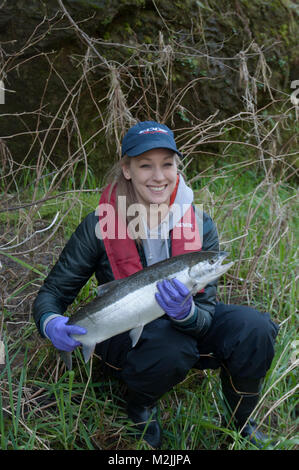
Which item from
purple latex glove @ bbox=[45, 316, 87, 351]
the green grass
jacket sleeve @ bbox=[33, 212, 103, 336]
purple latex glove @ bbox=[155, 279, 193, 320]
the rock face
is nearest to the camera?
purple latex glove @ bbox=[155, 279, 193, 320]

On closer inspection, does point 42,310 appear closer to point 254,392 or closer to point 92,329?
point 92,329

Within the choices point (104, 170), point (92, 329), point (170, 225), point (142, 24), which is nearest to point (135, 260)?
point (170, 225)

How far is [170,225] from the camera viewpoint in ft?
7.62

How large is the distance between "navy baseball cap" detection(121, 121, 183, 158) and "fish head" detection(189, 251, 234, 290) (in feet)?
2.01

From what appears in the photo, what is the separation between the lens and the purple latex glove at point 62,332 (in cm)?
207

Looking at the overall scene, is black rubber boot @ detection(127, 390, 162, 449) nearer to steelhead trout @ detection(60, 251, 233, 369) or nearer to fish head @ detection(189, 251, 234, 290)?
steelhead trout @ detection(60, 251, 233, 369)

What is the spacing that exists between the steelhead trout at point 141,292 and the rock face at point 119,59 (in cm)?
184

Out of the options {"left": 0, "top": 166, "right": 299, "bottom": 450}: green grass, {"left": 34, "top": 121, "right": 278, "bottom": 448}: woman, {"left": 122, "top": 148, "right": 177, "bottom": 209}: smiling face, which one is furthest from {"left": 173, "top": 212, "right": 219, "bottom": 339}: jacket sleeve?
{"left": 0, "top": 166, "right": 299, "bottom": 450}: green grass

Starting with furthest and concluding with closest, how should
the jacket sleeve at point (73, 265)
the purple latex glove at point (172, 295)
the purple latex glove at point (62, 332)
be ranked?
the jacket sleeve at point (73, 265), the purple latex glove at point (62, 332), the purple latex glove at point (172, 295)

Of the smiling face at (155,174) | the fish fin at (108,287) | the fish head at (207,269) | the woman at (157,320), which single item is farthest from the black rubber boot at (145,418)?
the smiling face at (155,174)

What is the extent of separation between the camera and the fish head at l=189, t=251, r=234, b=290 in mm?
1963

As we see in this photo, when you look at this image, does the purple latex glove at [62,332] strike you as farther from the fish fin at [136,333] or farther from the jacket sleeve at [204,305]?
the jacket sleeve at [204,305]

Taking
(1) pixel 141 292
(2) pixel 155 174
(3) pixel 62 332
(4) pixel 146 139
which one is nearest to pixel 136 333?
(1) pixel 141 292

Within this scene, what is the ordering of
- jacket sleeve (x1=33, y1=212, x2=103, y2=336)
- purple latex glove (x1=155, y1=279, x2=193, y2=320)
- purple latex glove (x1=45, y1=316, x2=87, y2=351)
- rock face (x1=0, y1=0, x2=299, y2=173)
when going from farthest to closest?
1. rock face (x1=0, y1=0, x2=299, y2=173)
2. jacket sleeve (x1=33, y1=212, x2=103, y2=336)
3. purple latex glove (x1=45, y1=316, x2=87, y2=351)
4. purple latex glove (x1=155, y1=279, x2=193, y2=320)
